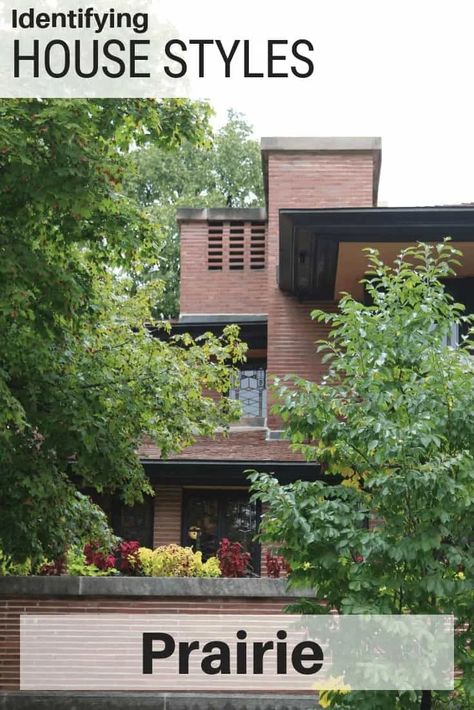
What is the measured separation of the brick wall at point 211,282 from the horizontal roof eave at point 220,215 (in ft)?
0.34

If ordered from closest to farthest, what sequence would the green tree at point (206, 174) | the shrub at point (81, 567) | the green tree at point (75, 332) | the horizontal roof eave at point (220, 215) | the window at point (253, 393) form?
the green tree at point (75, 332) → the shrub at point (81, 567) → the window at point (253, 393) → the horizontal roof eave at point (220, 215) → the green tree at point (206, 174)

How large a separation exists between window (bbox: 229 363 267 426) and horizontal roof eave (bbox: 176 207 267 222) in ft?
10.7

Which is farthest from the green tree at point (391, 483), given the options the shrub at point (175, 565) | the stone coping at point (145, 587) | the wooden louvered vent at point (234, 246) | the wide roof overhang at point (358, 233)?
the wooden louvered vent at point (234, 246)

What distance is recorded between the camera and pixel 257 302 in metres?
25.8

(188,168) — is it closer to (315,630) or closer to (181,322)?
(181,322)

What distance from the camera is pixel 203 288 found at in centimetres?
2602

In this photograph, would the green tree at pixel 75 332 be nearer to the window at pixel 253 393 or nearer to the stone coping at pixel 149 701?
the stone coping at pixel 149 701

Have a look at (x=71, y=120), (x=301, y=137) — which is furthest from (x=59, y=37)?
(x=301, y=137)

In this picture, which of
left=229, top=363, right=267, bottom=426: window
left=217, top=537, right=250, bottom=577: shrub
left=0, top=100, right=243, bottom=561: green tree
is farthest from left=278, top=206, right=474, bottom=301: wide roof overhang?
left=217, top=537, right=250, bottom=577: shrub

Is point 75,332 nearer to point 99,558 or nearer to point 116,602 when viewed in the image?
point 116,602

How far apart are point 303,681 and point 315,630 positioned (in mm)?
4801

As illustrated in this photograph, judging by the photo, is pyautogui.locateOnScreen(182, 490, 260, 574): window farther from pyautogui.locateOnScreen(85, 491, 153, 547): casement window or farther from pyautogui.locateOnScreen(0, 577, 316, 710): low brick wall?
pyautogui.locateOnScreen(0, 577, 316, 710): low brick wall

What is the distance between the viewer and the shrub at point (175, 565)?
1583 cm

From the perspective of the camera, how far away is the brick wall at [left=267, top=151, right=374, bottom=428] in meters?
23.4
